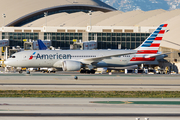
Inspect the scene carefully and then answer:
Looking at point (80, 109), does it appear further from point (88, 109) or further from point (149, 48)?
point (149, 48)

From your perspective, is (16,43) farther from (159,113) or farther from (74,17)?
(159,113)

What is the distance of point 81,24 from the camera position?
120 metres

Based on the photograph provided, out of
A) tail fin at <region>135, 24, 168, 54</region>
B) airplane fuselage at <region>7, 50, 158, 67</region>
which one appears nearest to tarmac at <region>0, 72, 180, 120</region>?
airplane fuselage at <region>7, 50, 158, 67</region>

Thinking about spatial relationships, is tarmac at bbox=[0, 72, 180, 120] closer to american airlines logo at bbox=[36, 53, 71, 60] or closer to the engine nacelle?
the engine nacelle

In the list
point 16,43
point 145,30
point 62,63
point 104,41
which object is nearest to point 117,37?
point 104,41

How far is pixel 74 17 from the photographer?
5039 inches

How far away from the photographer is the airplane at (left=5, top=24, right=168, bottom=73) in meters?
52.8

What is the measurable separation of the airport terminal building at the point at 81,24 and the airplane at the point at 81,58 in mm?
18210

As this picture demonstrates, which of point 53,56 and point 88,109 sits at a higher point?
point 53,56

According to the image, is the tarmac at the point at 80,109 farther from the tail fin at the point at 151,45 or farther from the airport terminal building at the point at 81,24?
the airport terminal building at the point at 81,24

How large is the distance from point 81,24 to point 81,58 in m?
66.2

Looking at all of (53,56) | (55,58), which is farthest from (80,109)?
(53,56)

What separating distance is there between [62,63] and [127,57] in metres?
12.2

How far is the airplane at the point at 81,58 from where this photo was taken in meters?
52.8
